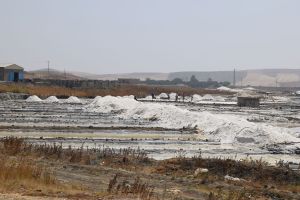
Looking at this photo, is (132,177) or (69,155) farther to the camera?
(69,155)

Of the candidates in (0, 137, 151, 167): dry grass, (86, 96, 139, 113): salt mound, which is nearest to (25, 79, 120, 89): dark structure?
(86, 96, 139, 113): salt mound

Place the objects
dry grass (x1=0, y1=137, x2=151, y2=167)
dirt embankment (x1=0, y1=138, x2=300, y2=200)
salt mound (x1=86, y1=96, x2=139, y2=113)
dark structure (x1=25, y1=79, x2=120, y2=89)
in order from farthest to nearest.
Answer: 1. dark structure (x1=25, y1=79, x2=120, y2=89)
2. salt mound (x1=86, y1=96, x2=139, y2=113)
3. dry grass (x1=0, y1=137, x2=151, y2=167)
4. dirt embankment (x1=0, y1=138, x2=300, y2=200)

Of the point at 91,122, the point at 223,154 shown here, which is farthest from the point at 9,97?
the point at 223,154

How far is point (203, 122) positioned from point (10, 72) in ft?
154

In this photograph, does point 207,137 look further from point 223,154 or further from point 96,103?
point 96,103

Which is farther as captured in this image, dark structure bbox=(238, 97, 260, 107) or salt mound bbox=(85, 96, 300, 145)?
dark structure bbox=(238, 97, 260, 107)

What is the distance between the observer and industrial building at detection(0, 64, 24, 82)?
229 ft

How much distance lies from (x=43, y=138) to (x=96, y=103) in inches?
983

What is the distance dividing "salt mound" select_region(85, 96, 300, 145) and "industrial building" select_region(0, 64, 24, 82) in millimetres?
26932

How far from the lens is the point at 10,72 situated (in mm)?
70688

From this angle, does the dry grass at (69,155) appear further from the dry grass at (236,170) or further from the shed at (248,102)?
the shed at (248,102)

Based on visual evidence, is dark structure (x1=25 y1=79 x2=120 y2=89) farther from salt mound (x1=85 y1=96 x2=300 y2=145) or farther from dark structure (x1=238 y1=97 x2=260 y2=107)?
salt mound (x1=85 y1=96 x2=300 y2=145)

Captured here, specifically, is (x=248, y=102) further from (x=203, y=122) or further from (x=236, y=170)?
(x=236, y=170)

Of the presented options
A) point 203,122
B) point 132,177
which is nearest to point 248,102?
point 203,122
